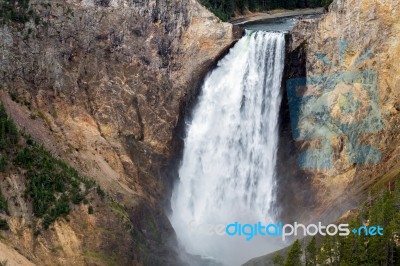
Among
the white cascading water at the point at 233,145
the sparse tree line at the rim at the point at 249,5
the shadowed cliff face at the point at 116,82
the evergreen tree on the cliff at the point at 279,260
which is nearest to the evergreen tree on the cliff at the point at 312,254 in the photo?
the evergreen tree on the cliff at the point at 279,260

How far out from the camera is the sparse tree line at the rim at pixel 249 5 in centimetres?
8756

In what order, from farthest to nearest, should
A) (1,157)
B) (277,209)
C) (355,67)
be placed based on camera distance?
(277,209)
(355,67)
(1,157)

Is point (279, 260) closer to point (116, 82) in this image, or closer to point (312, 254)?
point (312, 254)

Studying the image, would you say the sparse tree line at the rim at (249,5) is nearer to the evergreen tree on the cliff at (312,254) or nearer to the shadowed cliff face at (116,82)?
the shadowed cliff face at (116,82)

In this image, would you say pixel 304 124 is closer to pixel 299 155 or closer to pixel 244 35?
pixel 299 155

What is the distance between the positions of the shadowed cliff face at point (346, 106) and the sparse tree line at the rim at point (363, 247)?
5.73 meters

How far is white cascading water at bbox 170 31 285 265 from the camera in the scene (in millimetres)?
68562

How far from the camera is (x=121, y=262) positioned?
186ft

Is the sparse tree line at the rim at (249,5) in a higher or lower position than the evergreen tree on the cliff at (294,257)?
higher

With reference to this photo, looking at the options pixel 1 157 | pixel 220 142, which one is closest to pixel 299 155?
pixel 220 142

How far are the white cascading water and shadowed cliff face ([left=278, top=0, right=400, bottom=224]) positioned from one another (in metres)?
2.51

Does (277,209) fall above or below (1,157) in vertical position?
below

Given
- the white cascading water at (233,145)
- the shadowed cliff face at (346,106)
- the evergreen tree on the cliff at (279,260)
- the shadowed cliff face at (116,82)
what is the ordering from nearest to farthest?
1. the evergreen tree on the cliff at (279,260)
2. the shadowed cliff face at (346,106)
3. the shadowed cliff face at (116,82)
4. the white cascading water at (233,145)

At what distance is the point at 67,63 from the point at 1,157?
13.9m
